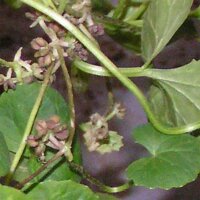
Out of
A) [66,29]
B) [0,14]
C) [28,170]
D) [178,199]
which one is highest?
[66,29]

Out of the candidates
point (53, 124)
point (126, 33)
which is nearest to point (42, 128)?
point (53, 124)

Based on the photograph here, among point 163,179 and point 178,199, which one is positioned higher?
point 163,179

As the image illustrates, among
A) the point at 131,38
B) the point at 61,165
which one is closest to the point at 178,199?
the point at 131,38

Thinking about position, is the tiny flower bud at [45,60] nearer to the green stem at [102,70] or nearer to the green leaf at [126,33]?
the green stem at [102,70]

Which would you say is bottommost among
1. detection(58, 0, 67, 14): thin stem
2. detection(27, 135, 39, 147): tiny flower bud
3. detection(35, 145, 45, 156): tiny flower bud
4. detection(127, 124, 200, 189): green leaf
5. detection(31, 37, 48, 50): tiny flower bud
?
detection(127, 124, 200, 189): green leaf

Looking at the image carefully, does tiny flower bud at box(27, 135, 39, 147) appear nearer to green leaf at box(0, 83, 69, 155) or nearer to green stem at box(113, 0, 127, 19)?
green leaf at box(0, 83, 69, 155)

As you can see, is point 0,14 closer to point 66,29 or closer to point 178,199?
point 178,199

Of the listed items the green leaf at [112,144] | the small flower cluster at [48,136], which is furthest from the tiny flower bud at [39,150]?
the green leaf at [112,144]

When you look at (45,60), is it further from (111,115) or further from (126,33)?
(126,33)

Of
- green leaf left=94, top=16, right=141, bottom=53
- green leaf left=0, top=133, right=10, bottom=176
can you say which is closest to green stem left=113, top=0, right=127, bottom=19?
green leaf left=94, top=16, right=141, bottom=53
